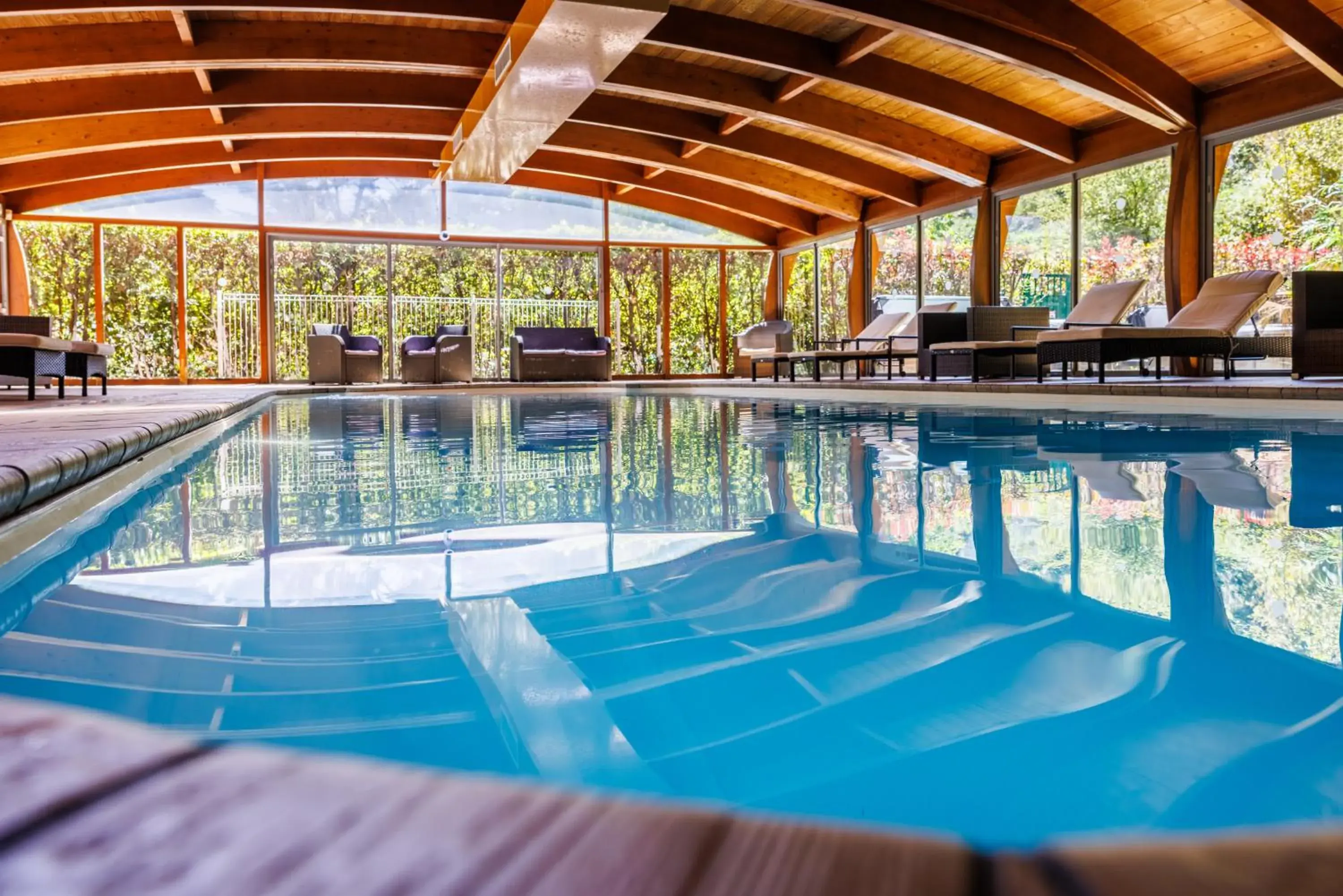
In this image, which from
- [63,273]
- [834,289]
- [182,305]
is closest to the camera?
[63,273]

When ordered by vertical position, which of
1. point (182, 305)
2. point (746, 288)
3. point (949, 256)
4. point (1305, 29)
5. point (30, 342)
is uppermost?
point (1305, 29)

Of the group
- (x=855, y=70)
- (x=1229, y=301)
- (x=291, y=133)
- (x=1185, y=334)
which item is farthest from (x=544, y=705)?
(x=291, y=133)

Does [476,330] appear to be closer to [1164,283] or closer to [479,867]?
[1164,283]

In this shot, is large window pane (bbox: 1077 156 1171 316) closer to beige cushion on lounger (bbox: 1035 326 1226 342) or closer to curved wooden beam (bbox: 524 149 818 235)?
beige cushion on lounger (bbox: 1035 326 1226 342)

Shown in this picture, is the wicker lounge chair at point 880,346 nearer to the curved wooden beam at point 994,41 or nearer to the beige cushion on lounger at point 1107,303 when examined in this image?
the beige cushion on lounger at point 1107,303

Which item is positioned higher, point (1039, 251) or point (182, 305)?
point (1039, 251)

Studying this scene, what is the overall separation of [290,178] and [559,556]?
13827 mm

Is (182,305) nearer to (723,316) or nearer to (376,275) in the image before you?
(376,275)

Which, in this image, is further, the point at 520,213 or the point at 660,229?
the point at 660,229

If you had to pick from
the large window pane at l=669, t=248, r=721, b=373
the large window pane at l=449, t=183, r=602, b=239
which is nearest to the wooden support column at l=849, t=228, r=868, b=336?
the large window pane at l=669, t=248, r=721, b=373

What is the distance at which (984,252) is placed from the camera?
37.8 feet

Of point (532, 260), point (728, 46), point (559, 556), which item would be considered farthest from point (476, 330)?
point (559, 556)

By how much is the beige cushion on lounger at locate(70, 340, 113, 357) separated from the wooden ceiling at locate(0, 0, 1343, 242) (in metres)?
2.40

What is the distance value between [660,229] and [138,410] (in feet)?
38.0
